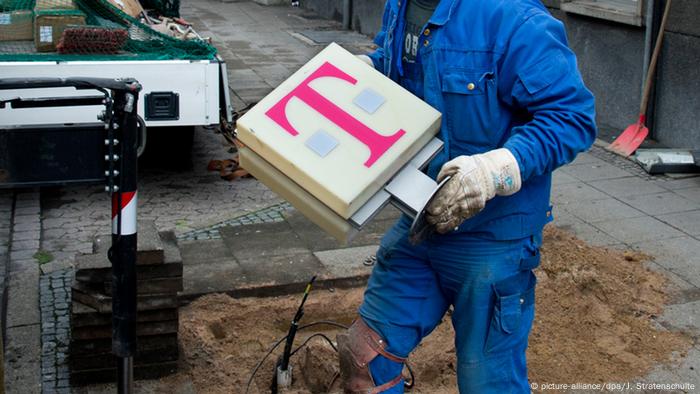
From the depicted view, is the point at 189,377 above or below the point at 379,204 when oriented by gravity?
below

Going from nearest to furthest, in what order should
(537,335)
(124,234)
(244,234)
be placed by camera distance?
(124,234) → (537,335) → (244,234)

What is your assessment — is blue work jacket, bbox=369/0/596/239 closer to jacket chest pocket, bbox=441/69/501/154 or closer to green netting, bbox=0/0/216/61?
jacket chest pocket, bbox=441/69/501/154

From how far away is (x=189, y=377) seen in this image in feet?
14.6

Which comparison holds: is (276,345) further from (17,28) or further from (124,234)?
(17,28)

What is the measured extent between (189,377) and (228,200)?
2980mm

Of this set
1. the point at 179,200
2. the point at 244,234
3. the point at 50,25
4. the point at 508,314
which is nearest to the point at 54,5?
the point at 50,25

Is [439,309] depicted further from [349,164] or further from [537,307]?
[537,307]

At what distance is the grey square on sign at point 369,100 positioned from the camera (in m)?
3.17

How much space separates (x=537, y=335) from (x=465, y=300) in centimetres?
186

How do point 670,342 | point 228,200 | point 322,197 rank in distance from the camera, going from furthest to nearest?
point 228,200 < point 670,342 < point 322,197

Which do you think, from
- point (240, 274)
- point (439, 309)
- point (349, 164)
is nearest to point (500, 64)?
point (349, 164)

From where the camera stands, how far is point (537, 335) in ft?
16.4

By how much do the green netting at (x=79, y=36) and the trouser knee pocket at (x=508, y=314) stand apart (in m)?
4.14

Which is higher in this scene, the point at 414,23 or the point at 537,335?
the point at 414,23
